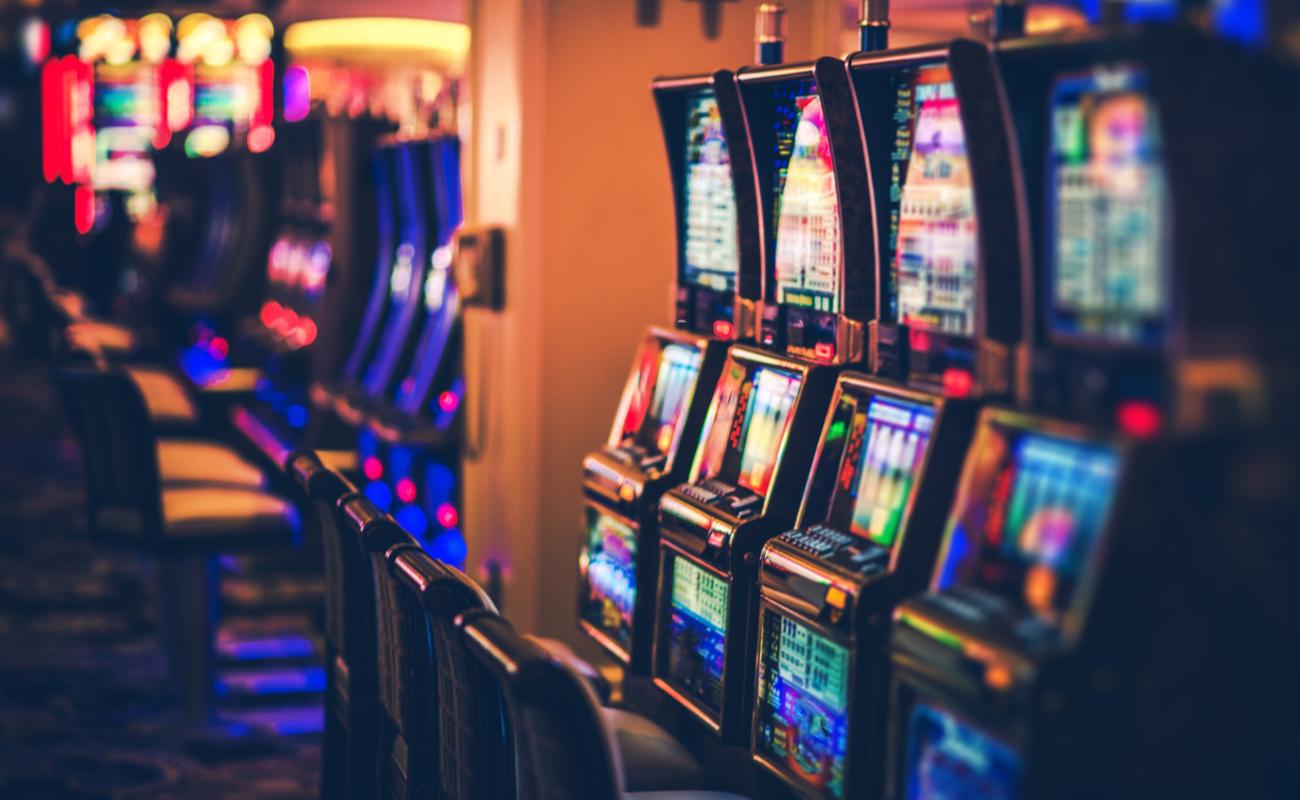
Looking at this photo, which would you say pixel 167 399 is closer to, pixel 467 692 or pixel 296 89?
pixel 467 692

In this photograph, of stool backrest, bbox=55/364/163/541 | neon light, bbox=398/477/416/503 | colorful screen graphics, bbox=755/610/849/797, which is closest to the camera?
colorful screen graphics, bbox=755/610/849/797

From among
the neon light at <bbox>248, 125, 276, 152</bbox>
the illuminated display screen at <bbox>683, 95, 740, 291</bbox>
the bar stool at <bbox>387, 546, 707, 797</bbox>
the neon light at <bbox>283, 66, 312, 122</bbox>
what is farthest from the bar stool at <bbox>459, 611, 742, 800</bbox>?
the neon light at <bbox>283, 66, 312, 122</bbox>

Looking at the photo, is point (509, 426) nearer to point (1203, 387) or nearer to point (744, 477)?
point (744, 477)

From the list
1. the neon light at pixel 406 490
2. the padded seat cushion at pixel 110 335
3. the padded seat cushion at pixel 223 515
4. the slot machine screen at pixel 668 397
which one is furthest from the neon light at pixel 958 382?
the padded seat cushion at pixel 110 335

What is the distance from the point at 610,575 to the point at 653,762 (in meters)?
0.63

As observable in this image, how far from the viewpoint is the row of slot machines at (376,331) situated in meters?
5.39

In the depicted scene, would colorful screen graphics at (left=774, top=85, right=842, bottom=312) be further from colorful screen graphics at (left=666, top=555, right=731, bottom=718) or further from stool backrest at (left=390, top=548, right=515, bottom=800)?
stool backrest at (left=390, top=548, right=515, bottom=800)

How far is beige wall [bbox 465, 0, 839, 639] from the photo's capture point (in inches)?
164

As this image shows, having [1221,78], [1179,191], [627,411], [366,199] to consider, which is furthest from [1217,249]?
[366,199]

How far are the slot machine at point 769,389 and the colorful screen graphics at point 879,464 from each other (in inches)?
9.0

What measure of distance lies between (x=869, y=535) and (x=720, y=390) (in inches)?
29.5

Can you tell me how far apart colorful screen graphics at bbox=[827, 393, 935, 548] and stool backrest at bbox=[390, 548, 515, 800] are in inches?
23.0

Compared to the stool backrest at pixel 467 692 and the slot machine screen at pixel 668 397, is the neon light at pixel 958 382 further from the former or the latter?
the slot machine screen at pixel 668 397

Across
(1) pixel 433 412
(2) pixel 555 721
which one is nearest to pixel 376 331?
(1) pixel 433 412
